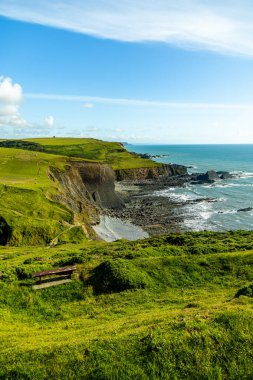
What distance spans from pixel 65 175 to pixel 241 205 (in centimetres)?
4628

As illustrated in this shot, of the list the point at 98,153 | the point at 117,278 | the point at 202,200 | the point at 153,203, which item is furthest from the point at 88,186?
the point at 117,278

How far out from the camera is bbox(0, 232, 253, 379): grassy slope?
45.2 feet

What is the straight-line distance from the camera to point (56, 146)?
163500mm

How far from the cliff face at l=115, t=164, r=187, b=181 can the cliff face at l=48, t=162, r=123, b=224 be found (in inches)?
1073

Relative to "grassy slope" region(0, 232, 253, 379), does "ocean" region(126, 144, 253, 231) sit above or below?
below

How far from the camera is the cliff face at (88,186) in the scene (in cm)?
7894

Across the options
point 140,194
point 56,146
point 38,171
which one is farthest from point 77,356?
point 56,146

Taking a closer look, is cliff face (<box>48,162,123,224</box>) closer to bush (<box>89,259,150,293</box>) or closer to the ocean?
the ocean

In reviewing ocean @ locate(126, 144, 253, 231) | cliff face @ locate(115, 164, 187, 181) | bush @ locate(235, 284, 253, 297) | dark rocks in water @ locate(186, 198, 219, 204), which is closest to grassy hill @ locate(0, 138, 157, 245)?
ocean @ locate(126, 144, 253, 231)

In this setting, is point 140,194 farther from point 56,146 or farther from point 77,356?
point 77,356

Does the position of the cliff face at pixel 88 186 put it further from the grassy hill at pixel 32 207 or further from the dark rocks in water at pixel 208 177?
the dark rocks in water at pixel 208 177

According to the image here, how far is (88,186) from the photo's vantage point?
99312 mm

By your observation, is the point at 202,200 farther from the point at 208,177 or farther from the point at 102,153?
the point at 102,153

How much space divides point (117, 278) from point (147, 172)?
120953 millimetres
